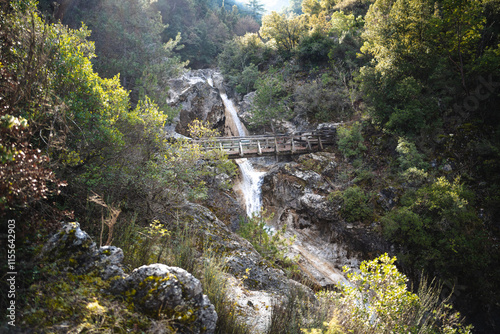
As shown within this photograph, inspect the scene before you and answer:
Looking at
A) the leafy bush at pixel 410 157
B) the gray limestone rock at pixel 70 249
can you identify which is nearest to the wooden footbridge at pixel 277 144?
the leafy bush at pixel 410 157

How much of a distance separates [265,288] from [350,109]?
16.9 m

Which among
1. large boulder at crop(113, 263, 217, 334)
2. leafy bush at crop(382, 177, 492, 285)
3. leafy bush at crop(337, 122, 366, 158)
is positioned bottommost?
leafy bush at crop(382, 177, 492, 285)

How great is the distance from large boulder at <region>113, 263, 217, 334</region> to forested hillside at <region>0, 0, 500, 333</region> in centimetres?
11

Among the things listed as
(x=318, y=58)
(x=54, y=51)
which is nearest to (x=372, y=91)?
(x=318, y=58)

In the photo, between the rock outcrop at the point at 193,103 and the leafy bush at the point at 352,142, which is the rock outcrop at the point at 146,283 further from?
the rock outcrop at the point at 193,103

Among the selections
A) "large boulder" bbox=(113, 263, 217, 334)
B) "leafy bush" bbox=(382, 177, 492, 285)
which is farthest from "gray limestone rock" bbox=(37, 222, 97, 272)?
"leafy bush" bbox=(382, 177, 492, 285)

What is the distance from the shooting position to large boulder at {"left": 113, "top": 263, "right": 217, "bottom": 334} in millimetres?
2494

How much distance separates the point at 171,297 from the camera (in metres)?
2.58

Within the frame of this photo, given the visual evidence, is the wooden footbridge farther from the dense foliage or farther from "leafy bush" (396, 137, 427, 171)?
"leafy bush" (396, 137, 427, 171)

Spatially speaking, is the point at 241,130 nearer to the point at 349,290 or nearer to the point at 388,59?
the point at 388,59

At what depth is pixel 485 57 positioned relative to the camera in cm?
1028

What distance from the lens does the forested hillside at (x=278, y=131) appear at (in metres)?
2.39

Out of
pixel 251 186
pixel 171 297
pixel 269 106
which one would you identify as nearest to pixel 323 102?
pixel 269 106

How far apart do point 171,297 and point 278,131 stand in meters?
20.3
